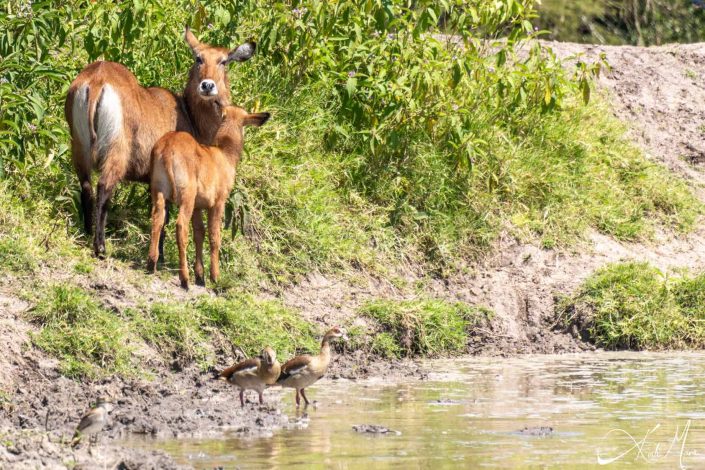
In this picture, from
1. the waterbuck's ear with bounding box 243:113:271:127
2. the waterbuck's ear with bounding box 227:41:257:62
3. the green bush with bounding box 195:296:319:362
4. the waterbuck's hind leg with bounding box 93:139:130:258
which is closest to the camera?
the green bush with bounding box 195:296:319:362

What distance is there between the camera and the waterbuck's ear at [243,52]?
8.96 meters

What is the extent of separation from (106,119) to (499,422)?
3.33 metres

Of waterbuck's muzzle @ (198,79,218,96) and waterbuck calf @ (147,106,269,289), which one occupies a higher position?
waterbuck's muzzle @ (198,79,218,96)

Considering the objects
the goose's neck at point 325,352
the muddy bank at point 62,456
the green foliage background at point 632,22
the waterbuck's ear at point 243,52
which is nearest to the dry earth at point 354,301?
the muddy bank at point 62,456

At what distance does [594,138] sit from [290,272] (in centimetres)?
434

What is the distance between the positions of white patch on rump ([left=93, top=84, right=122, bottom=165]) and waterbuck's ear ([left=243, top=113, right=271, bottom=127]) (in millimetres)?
966

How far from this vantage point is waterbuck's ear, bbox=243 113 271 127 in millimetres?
8758

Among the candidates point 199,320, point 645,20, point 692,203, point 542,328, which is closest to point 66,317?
point 199,320

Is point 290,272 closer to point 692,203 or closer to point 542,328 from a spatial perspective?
point 542,328

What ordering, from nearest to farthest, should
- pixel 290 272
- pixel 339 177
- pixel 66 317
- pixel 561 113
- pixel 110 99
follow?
1. pixel 66 317
2. pixel 110 99
3. pixel 290 272
4. pixel 339 177
5. pixel 561 113

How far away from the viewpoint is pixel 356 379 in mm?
7645

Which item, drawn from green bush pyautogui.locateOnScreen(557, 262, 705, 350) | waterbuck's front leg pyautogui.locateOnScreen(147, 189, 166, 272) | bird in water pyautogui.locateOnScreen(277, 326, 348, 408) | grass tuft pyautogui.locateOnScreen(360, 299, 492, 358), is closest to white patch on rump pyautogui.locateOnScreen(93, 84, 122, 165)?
waterbuck's front leg pyautogui.locateOnScreen(147, 189, 166, 272)

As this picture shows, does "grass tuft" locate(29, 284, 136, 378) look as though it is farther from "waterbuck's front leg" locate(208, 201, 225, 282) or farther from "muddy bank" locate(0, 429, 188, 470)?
"muddy bank" locate(0, 429, 188, 470)

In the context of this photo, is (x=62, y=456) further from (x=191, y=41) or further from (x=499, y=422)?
(x=191, y=41)
